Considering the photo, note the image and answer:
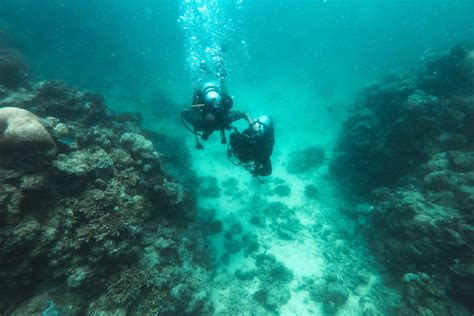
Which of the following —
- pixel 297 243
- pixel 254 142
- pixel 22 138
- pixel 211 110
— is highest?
pixel 211 110

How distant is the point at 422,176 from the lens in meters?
8.56

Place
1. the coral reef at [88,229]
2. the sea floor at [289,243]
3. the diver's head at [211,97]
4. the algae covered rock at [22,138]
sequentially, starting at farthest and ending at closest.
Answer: the sea floor at [289,243] < the diver's head at [211,97] < the algae covered rock at [22,138] < the coral reef at [88,229]

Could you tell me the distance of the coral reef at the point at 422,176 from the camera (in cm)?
626

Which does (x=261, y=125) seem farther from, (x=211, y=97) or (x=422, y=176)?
(x=422, y=176)

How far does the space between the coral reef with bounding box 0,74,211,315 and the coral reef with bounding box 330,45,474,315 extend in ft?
22.0

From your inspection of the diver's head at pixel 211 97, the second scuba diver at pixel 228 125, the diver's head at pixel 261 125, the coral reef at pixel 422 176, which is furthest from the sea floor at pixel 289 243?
the diver's head at pixel 211 97

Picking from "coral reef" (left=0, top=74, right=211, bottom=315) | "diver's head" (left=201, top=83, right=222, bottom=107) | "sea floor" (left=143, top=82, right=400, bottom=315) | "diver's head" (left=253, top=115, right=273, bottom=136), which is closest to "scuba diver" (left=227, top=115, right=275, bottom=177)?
"diver's head" (left=253, top=115, right=273, bottom=136)

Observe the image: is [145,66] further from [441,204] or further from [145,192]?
[441,204]

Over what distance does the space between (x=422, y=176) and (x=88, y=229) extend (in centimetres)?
1090

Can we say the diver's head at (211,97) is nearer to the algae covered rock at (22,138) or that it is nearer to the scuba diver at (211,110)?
the scuba diver at (211,110)

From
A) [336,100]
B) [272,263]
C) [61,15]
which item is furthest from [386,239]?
[61,15]

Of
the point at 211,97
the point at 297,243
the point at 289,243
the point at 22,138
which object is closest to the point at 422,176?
the point at 297,243

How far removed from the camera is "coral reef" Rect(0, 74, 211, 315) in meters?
4.15

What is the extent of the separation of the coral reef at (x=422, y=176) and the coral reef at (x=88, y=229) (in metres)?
6.71
